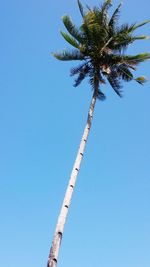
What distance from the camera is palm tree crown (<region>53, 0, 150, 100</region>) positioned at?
2145cm

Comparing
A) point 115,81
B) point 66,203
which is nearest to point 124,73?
point 115,81

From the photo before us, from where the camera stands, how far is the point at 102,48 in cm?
2133

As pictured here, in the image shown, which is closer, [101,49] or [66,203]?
[66,203]

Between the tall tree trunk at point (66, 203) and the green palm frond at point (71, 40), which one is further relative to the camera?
the green palm frond at point (71, 40)

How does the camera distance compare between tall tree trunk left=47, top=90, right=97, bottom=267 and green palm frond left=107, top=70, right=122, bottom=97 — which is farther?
green palm frond left=107, top=70, right=122, bottom=97

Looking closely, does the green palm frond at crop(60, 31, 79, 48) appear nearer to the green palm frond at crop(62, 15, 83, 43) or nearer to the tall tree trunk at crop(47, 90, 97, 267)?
the green palm frond at crop(62, 15, 83, 43)

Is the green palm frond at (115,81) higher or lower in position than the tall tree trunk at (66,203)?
higher

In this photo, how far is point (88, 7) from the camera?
22.2 m

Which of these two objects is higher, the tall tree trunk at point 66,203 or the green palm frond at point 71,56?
the green palm frond at point 71,56

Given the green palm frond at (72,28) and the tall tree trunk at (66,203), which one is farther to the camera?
the green palm frond at (72,28)

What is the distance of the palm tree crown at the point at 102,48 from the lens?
21.5 m

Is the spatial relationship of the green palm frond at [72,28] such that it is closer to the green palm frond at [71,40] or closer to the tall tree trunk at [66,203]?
the green palm frond at [71,40]

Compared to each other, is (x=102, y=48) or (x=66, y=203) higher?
(x=102, y=48)

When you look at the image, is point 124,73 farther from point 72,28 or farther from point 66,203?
point 66,203
